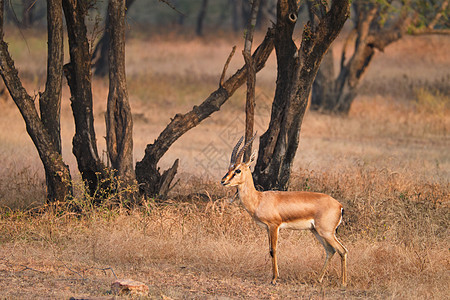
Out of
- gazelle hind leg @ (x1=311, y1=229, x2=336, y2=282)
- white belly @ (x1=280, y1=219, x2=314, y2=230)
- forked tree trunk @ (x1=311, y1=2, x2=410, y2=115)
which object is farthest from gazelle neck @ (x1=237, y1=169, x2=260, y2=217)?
forked tree trunk @ (x1=311, y1=2, x2=410, y2=115)

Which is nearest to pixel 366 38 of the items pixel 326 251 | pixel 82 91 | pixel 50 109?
pixel 82 91

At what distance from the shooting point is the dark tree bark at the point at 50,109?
839 centimetres

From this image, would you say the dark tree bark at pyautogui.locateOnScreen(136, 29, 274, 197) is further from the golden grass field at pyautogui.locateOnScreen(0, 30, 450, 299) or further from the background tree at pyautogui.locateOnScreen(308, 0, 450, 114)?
the background tree at pyautogui.locateOnScreen(308, 0, 450, 114)

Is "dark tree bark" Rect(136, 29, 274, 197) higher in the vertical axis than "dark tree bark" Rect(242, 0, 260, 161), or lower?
lower

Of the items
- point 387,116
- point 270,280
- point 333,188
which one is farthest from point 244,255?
point 387,116

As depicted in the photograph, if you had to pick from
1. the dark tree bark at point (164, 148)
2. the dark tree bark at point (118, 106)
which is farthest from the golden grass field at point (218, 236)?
the dark tree bark at point (118, 106)

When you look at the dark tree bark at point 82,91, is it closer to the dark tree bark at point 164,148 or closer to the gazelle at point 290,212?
the dark tree bark at point 164,148

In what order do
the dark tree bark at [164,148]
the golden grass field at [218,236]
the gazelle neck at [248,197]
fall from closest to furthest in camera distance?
the golden grass field at [218,236]
the gazelle neck at [248,197]
the dark tree bark at [164,148]

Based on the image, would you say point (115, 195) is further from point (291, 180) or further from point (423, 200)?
point (423, 200)

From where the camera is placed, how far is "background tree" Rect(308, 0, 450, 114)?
18.8 meters

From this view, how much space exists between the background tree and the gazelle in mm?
12917

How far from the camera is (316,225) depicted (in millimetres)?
6617

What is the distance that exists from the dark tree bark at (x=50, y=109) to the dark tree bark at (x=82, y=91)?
0.18 metres

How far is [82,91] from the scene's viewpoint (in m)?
8.88
